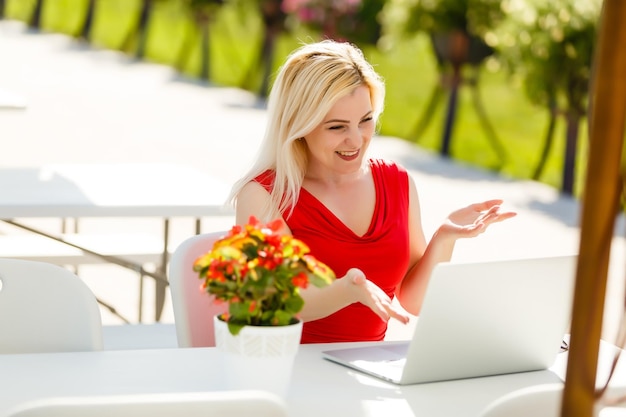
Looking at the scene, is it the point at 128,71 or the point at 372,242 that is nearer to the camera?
the point at 372,242

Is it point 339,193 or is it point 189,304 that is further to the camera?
point 339,193

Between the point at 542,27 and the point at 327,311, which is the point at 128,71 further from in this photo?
the point at 327,311

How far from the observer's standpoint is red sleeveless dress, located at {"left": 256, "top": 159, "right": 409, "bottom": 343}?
8.41 feet

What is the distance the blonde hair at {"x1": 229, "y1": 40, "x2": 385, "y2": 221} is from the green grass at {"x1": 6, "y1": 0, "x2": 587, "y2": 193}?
15.8ft

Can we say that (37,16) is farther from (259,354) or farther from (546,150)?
(259,354)

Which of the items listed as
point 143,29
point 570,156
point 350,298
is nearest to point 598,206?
point 350,298

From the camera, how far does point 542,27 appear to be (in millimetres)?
6980

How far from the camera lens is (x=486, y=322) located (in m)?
1.84

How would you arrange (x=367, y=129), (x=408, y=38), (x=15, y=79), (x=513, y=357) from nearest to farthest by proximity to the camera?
1. (x=513, y=357)
2. (x=367, y=129)
3. (x=408, y=38)
4. (x=15, y=79)

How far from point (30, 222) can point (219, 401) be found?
5005 mm

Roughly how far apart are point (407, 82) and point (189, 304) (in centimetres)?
884

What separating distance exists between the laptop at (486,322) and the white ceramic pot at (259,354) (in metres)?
0.20

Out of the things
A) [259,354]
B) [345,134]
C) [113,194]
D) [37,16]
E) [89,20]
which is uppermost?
[345,134]

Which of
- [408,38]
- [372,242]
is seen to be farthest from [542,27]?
[372,242]
